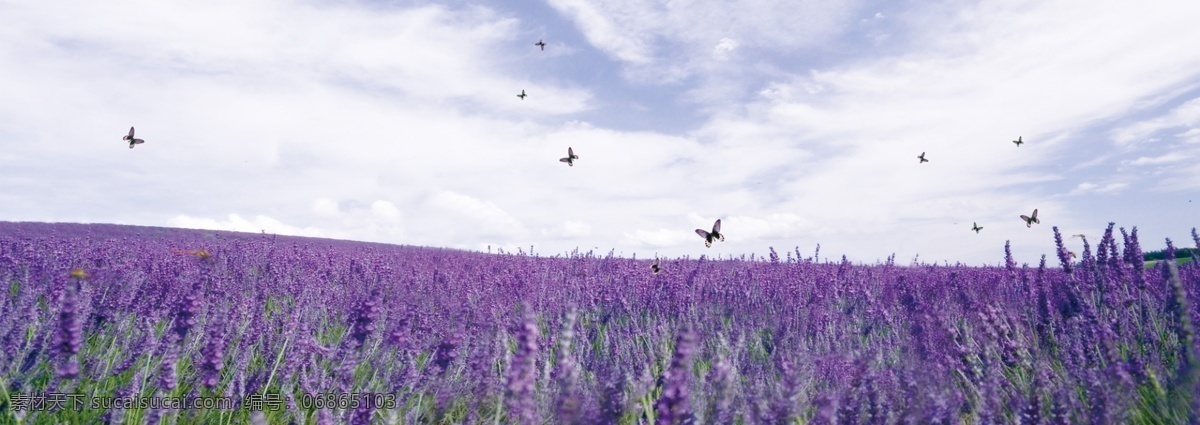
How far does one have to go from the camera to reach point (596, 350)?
361cm

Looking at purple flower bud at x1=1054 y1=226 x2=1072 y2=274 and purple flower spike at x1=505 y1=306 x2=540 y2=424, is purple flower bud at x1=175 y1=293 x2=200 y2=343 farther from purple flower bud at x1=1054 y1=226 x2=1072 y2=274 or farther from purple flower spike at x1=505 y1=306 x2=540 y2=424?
purple flower bud at x1=1054 y1=226 x2=1072 y2=274

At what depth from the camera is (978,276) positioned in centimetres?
694

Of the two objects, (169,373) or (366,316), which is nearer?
(169,373)

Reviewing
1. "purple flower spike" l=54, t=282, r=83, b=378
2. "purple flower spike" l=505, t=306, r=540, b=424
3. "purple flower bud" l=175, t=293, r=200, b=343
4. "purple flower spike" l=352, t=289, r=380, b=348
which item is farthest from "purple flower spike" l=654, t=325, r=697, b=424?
"purple flower bud" l=175, t=293, r=200, b=343

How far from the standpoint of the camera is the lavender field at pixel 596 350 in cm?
183

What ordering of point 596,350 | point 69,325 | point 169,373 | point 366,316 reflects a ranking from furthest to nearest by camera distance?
point 596,350 → point 366,316 → point 169,373 → point 69,325

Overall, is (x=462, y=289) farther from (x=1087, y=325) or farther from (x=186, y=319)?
(x=1087, y=325)

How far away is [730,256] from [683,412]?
31.3 feet

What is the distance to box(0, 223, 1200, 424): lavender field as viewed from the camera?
6.00 feet

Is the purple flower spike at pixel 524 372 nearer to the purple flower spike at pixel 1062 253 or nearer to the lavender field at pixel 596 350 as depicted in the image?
the lavender field at pixel 596 350

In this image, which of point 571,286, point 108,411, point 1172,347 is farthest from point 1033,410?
point 571,286

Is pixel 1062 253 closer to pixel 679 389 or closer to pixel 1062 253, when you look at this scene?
pixel 1062 253

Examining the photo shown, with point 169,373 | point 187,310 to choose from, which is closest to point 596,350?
point 187,310

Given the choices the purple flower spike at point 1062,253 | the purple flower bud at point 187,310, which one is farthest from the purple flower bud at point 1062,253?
the purple flower bud at point 187,310
